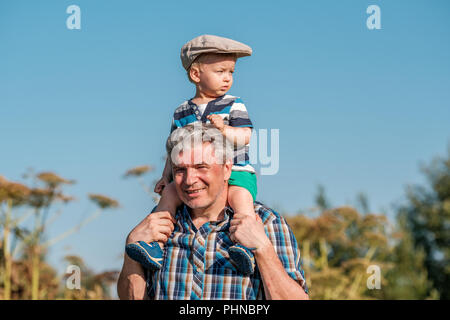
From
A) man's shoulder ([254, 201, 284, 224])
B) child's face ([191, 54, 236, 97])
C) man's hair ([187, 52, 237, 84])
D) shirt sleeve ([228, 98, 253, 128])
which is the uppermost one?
man's hair ([187, 52, 237, 84])

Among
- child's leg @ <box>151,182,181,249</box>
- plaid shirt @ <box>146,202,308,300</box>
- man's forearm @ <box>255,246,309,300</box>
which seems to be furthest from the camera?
child's leg @ <box>151,182,181,249</box>

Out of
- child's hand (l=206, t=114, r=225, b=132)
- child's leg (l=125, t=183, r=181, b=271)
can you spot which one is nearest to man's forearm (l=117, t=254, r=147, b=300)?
child's leg (l=125, t=183, r=181, b=271)

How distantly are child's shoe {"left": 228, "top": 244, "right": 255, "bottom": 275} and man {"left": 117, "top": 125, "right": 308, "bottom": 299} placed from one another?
4 centimetres

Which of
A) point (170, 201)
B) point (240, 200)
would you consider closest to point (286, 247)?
point (240, 200)

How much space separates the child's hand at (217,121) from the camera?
3.16m

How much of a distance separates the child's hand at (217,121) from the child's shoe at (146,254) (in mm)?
800

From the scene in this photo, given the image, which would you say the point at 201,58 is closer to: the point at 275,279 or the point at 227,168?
the point at 227,168

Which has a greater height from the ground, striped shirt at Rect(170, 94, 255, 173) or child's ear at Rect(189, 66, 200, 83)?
child's ear at Rect(189, 66, 200, 83)

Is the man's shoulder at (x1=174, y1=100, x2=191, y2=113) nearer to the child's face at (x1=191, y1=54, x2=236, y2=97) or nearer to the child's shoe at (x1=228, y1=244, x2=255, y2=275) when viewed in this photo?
the child's face at (x1=191, y1=54, x2=236, y2=97)

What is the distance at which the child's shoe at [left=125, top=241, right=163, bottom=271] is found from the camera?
2982 millimetres

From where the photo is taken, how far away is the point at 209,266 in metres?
3.01

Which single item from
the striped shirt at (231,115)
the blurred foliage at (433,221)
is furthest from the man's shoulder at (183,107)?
the blurred foliage at (433,221)
